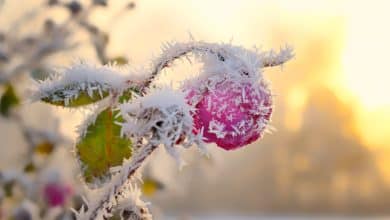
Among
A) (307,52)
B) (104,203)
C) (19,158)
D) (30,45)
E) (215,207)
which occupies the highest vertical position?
(215,207)

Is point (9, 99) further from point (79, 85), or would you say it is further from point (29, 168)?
point (79, 85)

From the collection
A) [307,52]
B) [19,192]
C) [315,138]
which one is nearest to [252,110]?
[19,192]

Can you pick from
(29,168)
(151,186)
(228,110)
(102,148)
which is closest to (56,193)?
(151,186)

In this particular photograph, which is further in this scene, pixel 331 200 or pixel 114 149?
pixel 331 200

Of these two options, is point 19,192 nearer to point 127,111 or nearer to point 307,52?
point 127,111

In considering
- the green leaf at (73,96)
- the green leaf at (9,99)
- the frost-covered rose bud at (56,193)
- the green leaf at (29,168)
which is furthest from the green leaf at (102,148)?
the green leaf at (29,168)

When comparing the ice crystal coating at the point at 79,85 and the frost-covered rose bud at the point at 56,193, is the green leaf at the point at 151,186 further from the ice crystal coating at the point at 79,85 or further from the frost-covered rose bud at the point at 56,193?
the ice crystal coating at the point at 79,85
